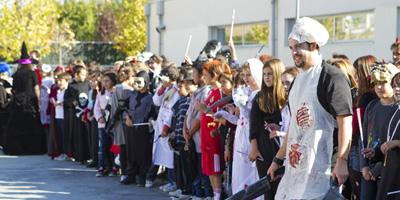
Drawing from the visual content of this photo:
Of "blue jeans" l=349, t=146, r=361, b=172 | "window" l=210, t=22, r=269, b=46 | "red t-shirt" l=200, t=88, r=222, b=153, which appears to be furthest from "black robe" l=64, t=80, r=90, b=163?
"window" l=210, t=22, r=269, b=46

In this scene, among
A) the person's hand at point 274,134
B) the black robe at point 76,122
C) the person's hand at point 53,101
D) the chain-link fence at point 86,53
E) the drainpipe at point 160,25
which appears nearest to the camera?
the person's hand at point 274,134

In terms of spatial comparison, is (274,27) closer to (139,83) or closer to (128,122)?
(139,83)

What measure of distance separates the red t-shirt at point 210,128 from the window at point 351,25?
324 inches

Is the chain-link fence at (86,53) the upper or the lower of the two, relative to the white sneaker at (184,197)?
upper

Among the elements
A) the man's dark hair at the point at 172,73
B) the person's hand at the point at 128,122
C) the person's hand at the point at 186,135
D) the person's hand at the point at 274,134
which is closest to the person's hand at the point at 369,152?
the person's hand at the point at 274,134

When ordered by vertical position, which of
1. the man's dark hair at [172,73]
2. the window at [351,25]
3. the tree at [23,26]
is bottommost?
the man's dark hair at [172,73]

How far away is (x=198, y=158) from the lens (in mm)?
9219

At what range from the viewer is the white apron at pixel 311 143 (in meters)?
4.91

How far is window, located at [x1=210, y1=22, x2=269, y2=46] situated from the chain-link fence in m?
21.4

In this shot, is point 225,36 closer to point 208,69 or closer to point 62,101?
point 62,101

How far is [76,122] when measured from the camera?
44.6 feet

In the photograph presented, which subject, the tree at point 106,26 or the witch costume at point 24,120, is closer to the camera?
the witch costume at point 24,120

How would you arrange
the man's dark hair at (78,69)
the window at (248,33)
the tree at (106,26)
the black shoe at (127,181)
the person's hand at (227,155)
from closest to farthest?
the person's hand at (227,155), the black shoe at (127,181), the man's dark hair at (78,69), the window at (248,33), the tree at (106,26)

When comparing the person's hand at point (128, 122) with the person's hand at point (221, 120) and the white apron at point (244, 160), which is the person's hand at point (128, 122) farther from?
the white apron at point (244, 160)
